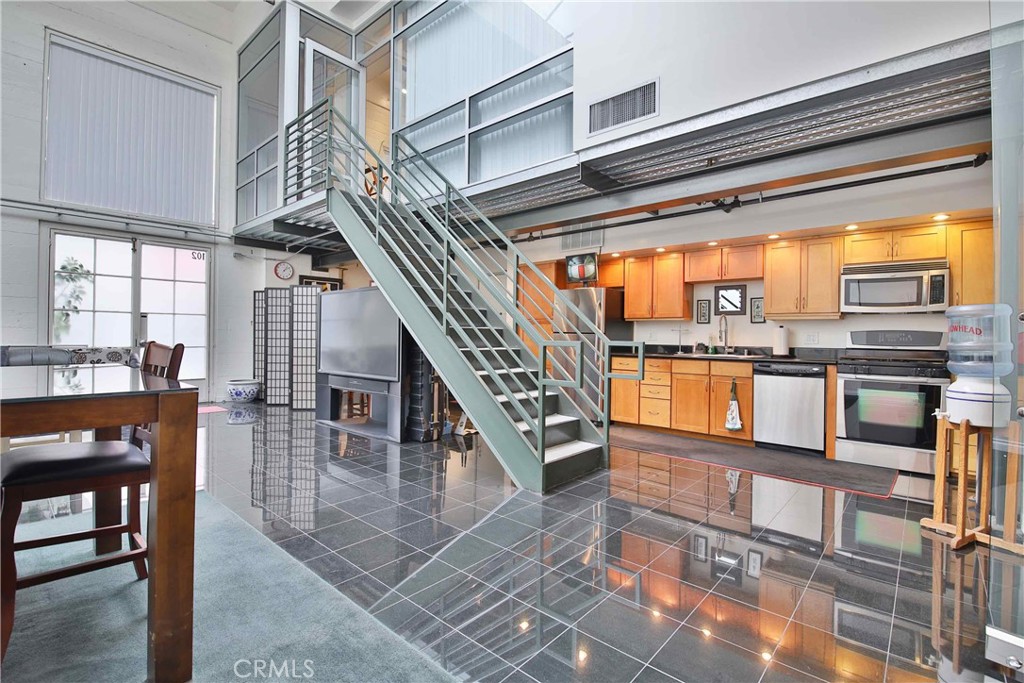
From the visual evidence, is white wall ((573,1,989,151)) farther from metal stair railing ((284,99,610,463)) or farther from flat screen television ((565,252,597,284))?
flat screen television ((565,252,597,284))

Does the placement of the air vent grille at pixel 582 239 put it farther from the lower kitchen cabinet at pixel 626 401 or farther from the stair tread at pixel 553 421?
the stair tread at pixel 553 421

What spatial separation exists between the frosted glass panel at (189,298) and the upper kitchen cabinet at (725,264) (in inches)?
305

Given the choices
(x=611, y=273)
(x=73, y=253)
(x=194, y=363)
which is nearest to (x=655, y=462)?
(x=611, y=273)

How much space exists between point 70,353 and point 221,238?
6.76m

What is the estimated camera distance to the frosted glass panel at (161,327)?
7.46 metres

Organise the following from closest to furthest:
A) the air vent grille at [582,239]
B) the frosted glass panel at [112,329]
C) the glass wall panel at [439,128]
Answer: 1. the glass wall panel at [439,128]
2. the air vent grille at [582,239]
3. the frosted glass panel at [112,329]

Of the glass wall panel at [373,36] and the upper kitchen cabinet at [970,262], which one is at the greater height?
the glass wall panel at [373,36]

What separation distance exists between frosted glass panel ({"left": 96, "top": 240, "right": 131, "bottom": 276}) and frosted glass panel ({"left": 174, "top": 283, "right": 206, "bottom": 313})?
27.9 inches

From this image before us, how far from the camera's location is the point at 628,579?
7.50 ft

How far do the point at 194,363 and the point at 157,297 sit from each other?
1.18 m

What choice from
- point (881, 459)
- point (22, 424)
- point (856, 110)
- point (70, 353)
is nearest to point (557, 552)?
point (22, 424)

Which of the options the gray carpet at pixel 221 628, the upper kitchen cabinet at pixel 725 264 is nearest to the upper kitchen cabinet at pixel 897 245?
the upper kitchen cabinet at pixel 725 264

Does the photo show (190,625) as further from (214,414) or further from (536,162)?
(214,414)

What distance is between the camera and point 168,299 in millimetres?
7625
